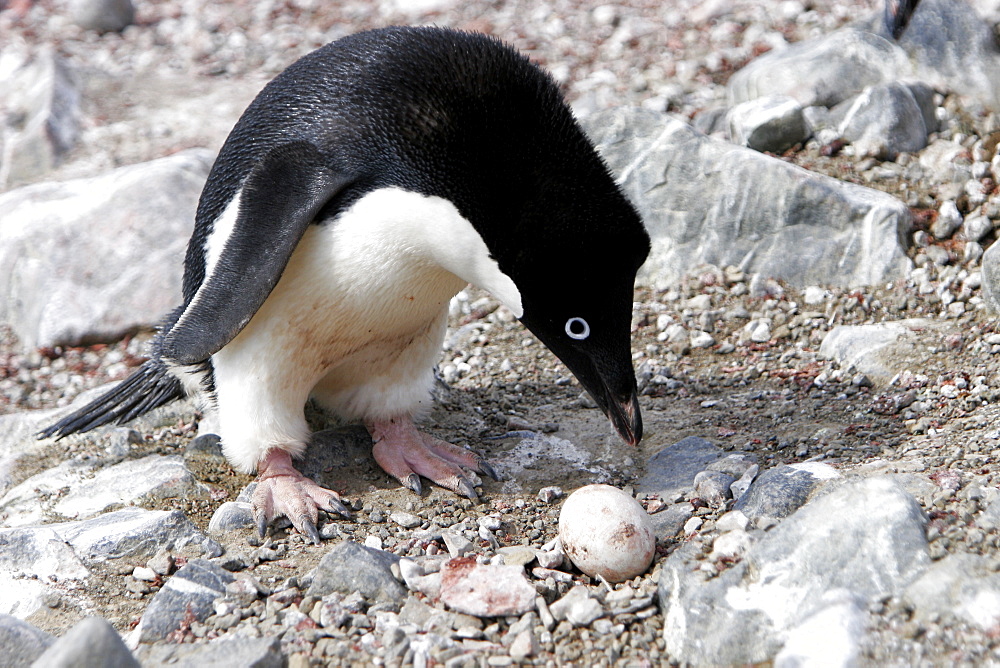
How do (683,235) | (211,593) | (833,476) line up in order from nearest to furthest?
(211,593) < (833,476) < (683,235)

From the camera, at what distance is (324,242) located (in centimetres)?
246

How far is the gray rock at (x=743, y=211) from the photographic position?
3.53m

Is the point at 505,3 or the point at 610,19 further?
the point at 505,3

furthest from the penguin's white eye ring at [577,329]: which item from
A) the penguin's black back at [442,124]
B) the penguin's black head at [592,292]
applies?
the penguin's black back at [442,124]

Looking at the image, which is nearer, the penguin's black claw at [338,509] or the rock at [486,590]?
the rock at [486,590]

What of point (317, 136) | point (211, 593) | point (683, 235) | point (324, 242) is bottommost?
point (683, 235)

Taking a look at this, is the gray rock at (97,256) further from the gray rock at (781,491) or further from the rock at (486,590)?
the gray rock at (781,491)

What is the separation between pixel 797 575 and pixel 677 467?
2.71 ft

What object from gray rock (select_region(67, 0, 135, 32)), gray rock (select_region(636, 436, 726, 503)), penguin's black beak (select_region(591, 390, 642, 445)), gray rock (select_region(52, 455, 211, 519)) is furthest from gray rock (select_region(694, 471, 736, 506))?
gray rock (select_region(67, 0, 135, 32))

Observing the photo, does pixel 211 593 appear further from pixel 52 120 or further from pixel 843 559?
pixel 52 120

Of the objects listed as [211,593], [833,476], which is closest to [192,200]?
[211,593]

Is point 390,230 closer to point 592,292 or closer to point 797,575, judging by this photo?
point 592,292

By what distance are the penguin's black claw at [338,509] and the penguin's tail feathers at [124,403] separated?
731 mm

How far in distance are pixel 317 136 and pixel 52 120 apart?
3539mm
